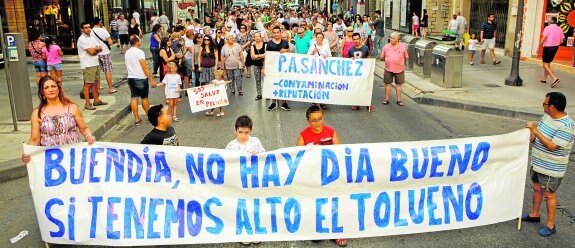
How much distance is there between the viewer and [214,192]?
4.86 m

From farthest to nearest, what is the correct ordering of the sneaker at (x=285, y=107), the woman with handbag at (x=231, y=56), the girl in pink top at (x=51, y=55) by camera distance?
1. the girl in pink top at (x=51, y=55)
2. the woman with handbag at (x=231, y=56)
3. the sneaker at (x=285, y=107)

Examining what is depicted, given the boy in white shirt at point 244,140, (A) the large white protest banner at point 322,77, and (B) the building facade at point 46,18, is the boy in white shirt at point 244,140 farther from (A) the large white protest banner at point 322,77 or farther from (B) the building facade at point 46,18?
(B) the building facade at point 46,18

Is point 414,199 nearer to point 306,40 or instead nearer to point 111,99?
point 306,40

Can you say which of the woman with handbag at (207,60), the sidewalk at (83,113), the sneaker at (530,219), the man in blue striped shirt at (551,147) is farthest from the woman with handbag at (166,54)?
the man in blue striped shirt at (551,147)

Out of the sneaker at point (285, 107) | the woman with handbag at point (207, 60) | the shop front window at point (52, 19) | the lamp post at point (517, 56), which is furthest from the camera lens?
the shop front window at point (52, 19)

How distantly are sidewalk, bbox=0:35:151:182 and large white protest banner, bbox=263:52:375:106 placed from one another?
3399 mm

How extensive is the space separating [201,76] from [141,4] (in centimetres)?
2587

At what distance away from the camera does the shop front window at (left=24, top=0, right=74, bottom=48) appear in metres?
22.1

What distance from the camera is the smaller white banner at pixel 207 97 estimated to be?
34.3 ft

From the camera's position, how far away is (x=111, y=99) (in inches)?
494

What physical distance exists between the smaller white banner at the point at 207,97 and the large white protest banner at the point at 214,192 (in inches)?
218

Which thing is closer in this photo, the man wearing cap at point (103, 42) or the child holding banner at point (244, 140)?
the child holding banner at point (244, 140)

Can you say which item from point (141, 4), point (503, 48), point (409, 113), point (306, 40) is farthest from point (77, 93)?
point (141, 4)

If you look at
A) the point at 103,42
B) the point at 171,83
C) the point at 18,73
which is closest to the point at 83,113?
the point at 18,73
